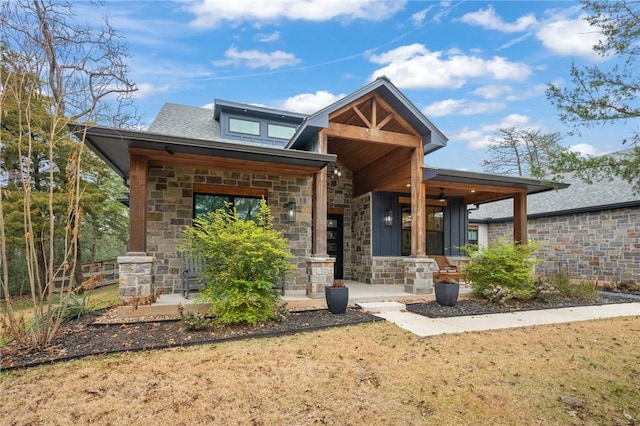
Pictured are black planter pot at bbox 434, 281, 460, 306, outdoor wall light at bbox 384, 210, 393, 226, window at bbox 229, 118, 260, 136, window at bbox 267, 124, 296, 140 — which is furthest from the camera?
window at bbox 267, 124, 296, 140

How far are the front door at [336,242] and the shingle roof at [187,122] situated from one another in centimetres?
460

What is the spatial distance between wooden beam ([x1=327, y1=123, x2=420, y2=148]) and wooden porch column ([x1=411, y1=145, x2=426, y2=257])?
1.05 ft

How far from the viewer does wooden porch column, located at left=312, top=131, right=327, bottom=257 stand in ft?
22.8

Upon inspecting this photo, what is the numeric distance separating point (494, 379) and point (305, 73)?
1316cm

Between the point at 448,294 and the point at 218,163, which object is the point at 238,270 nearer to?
the point at 218,163

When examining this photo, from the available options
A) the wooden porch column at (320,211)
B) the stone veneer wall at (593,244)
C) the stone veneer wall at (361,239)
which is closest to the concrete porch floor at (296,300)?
the wooden porch column at (320,211)

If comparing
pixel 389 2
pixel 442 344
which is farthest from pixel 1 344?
pixel 389 2

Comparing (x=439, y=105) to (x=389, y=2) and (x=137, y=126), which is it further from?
(x=137, y=126)

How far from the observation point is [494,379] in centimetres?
324

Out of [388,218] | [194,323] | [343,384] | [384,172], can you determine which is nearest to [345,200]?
[388,218]

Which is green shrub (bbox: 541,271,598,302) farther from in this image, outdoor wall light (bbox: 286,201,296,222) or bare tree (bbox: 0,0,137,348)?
bare tree (bbox: 0,0,137,348)

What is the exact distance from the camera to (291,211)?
7.96 meters

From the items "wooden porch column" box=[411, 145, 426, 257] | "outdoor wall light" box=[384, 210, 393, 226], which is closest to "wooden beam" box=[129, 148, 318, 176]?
"wooden porch column" box=[411, 145, 426, 257]

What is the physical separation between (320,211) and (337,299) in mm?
1940
